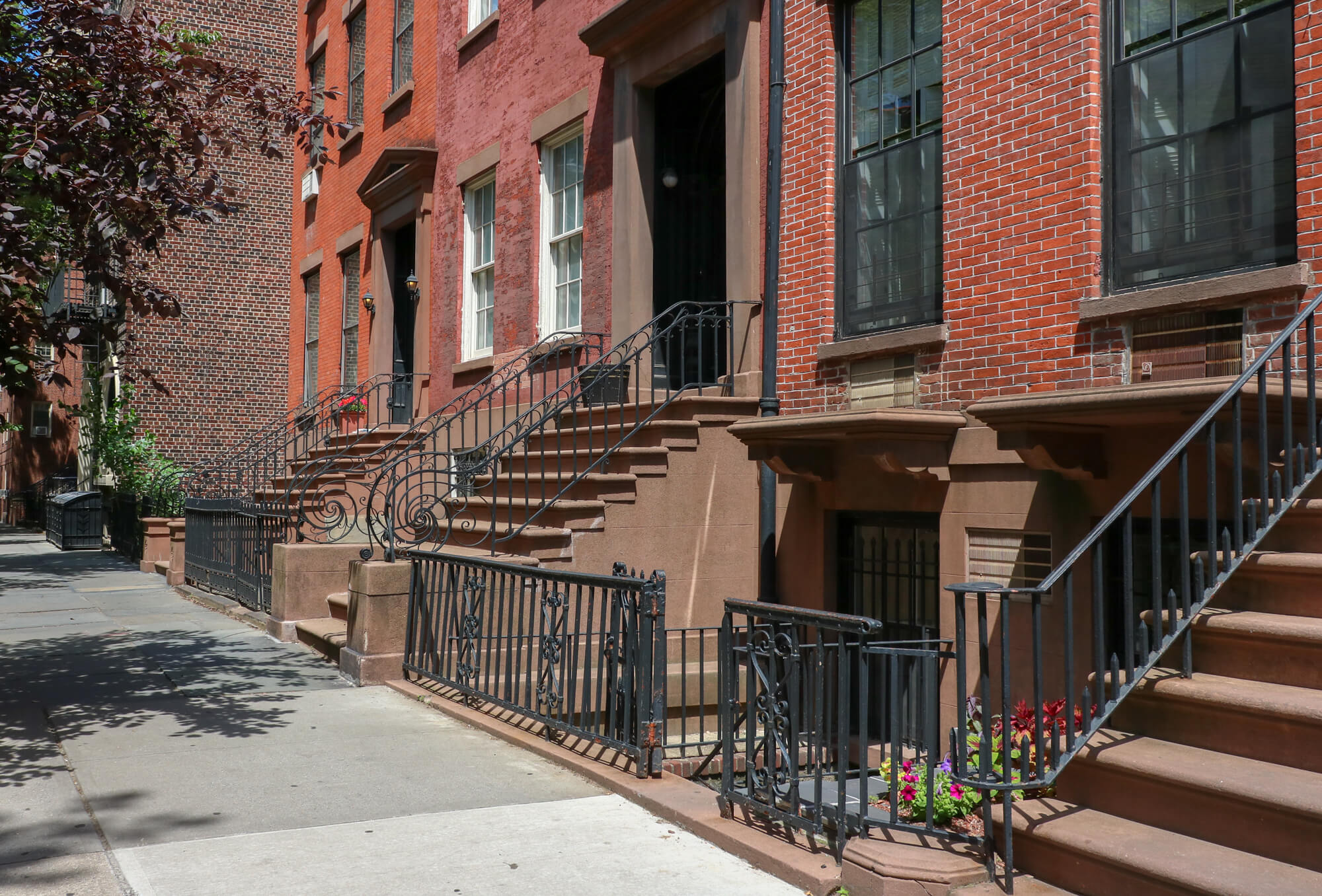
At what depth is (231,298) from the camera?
81.4 feet

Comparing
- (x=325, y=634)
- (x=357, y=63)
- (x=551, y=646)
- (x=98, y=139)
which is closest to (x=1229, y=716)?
(x=551, y=646)

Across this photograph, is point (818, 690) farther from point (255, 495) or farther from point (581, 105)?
point (255, 495)

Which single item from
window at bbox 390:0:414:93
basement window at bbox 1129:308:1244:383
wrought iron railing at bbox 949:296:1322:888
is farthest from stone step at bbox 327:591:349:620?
window at bbox 390:0:414:93

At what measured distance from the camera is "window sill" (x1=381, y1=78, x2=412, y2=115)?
16.4m

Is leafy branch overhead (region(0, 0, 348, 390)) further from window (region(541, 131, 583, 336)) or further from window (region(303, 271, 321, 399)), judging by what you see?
window (region(303, 271, 321, 399))

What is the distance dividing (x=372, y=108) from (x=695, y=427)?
11029 mm

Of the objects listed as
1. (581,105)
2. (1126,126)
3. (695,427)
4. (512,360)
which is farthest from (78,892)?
(581,105)

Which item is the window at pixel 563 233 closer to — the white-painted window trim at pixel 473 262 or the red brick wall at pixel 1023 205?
the white-painted window trim at pixel 473 262

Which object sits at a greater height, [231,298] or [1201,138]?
[231,298]

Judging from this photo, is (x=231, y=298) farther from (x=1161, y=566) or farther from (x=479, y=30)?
(x=1161, y=566)

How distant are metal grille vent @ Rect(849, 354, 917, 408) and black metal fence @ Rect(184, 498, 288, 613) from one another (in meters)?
6.10

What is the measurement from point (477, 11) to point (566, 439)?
23.3 feet

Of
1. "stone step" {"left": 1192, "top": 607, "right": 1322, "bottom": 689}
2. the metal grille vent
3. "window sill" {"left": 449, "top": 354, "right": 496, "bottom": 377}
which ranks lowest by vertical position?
"stone step" {"left": 1192, "top": 607, "right": 1322, "bottom": 689}

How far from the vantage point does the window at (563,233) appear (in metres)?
12.5
